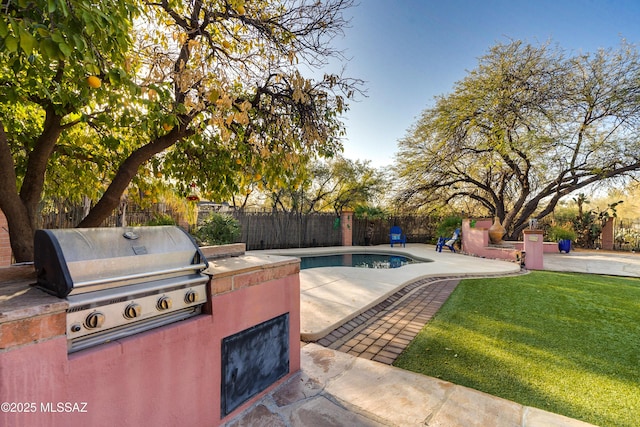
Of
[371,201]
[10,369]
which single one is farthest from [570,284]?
[371,201]

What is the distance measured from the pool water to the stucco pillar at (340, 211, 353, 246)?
2138 millimetres

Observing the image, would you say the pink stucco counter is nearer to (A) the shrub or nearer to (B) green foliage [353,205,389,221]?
(B) green foliage [353,205,389,221]

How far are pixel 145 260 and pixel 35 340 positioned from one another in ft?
1.73

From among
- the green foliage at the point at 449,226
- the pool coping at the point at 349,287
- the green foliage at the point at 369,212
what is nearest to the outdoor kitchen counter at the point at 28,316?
the pool coping at the point at 349,287

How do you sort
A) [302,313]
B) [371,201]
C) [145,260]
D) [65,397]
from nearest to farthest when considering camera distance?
[65,397] → [145,260] → [302,313] → [371,201]

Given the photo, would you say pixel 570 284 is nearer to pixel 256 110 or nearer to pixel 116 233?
pixel 256 110

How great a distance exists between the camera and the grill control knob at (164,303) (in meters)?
1.58

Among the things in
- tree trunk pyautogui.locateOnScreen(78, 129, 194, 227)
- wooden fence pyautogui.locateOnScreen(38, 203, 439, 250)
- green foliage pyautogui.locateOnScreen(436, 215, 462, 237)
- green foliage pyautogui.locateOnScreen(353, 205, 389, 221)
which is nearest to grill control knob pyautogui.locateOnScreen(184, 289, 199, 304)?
tree trunk pyautogui.locateOnScreen(78, 129, 194, 227)

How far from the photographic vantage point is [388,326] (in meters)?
3.86

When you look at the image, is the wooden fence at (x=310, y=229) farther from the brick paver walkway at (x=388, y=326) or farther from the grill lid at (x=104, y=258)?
the grill lid at (x=104, y=258)

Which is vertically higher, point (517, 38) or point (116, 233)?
point (517, 38)

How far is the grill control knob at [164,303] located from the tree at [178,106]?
1.19 m

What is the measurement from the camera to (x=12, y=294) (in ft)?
4.33

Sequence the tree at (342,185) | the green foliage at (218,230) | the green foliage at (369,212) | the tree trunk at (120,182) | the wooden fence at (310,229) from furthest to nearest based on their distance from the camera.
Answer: the tree at (342,185) → the green foliage at (369,212) → the wooden fence at (310,229) → the green foliage at (218,230) → the tree trunk at (120,182)
